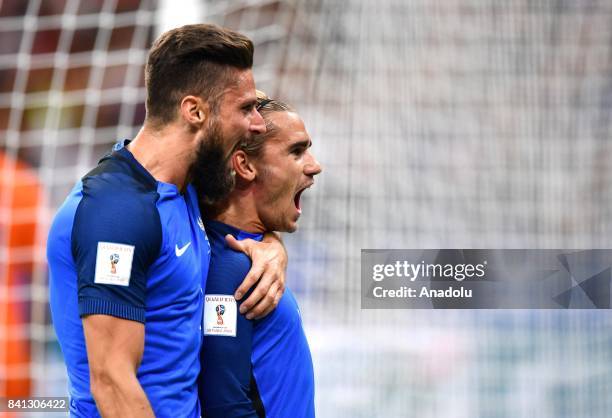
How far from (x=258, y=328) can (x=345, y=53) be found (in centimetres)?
206

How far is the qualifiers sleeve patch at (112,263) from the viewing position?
65.1 inches

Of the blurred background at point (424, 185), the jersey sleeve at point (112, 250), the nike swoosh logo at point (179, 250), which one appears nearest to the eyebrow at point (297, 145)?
the nike swoosh logo at point (179, 250)

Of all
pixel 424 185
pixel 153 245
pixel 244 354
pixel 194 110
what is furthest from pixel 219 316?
pixel 424 185

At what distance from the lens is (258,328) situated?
2115mm

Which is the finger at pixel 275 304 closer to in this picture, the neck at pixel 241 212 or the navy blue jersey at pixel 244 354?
the navy blue jersey at pixel 244 354

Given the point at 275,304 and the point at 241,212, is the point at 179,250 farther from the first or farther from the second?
the point at 241,212

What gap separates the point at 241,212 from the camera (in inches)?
90.2

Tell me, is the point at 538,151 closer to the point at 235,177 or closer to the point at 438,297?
the point at 438,297

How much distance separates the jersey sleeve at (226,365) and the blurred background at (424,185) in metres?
1.81

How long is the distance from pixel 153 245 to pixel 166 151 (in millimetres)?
240

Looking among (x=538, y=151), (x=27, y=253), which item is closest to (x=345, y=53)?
(x=538, y=151)

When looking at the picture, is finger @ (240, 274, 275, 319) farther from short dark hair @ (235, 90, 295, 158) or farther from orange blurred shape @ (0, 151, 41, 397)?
orange blurred shape @ (0, 151, 41, 397)

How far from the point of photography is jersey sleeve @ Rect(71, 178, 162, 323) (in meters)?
1.66

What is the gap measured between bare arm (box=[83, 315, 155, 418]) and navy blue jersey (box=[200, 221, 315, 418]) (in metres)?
0.34
